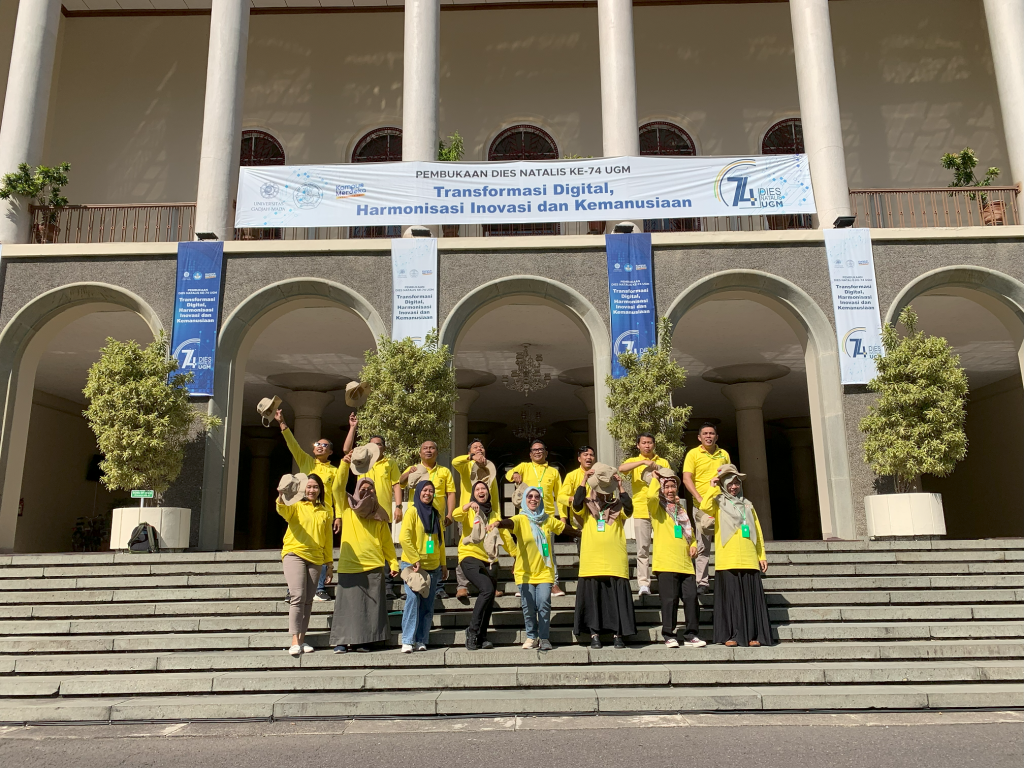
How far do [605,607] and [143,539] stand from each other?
692 centimetres

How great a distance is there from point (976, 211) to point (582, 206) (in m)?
7.86

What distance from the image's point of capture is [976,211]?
15.2m

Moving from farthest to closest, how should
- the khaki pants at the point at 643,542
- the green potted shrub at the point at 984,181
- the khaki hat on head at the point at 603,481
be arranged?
1. the green potted shrub at the point at 984,181
2. the khaki pants at the point at 643,542
3. the khaki hat on head at the point at 603,481

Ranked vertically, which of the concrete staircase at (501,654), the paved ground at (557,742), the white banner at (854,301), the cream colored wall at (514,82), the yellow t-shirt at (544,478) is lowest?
the paved ground at (557,742)

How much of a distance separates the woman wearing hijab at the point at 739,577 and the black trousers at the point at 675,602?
0.71 ft

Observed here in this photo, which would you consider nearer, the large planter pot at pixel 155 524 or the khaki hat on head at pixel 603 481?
the khaki hat on head at pixel 603 481

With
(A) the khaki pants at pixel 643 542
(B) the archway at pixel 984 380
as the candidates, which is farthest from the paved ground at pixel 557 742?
(B) the archway at pixel 984 380

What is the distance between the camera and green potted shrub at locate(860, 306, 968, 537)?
1092 centimetres

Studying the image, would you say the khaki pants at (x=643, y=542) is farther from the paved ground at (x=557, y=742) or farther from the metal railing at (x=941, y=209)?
the metal railing at (x=941, y=209)

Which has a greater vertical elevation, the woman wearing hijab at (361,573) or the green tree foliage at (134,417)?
the green tree foliage at (134,417)

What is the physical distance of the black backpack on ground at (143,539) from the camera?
430 inches

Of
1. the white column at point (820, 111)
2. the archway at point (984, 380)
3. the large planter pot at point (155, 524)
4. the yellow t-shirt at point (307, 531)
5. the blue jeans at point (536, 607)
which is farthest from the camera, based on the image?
the white column at point (820, 111)

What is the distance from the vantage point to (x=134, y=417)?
11.1 meters

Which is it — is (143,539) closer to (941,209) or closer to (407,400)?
(407,400)
